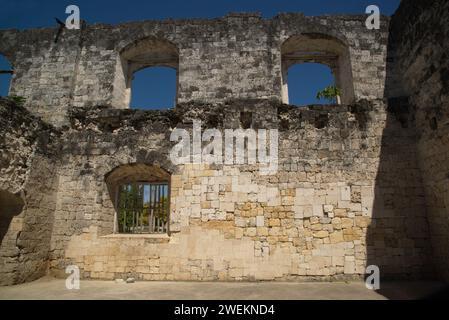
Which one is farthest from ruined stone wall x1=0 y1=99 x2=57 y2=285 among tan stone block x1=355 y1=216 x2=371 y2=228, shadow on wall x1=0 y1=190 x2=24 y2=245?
tan stone block x1=355 y1=216 x2=371 y2=228

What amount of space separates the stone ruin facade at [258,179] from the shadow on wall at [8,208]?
24 millimetres

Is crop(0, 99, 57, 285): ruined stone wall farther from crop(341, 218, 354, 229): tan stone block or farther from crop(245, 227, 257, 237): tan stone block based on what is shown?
crop(341, 218, 354, 229): tan stone block

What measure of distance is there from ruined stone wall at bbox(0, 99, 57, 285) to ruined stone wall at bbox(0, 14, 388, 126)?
178cm

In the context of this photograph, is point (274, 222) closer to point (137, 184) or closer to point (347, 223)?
point (347, 223)

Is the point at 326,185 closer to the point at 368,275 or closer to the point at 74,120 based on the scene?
the point at 368,275

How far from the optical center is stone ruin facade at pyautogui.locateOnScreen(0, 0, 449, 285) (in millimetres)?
6395

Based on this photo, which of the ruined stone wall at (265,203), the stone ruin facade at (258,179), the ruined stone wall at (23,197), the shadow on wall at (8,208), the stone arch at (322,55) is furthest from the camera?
the stone arch at (322,55)

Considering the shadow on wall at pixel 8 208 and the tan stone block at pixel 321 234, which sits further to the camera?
the tan stone block at pixel 321 234

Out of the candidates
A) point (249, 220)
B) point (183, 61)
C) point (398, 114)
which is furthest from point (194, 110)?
point (398, 114)

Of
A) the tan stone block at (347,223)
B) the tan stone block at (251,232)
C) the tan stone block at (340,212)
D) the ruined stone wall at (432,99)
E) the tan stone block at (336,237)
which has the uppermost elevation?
the ruined stone wall at (432,99)

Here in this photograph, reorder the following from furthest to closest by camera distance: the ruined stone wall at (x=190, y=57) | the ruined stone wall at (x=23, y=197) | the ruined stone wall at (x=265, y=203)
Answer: the ruined stone wall at (x=190, y=57) → the ruined stone wall at (x=265, y=203) → the ruined stone wall at (x=23, y=197)

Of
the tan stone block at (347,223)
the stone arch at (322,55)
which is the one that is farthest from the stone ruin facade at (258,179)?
the stone arch at (322,55)

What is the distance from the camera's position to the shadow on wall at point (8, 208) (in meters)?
6.20

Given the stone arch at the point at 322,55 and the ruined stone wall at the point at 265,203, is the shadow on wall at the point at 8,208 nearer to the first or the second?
the ruined stone wall at the point at 265,203
